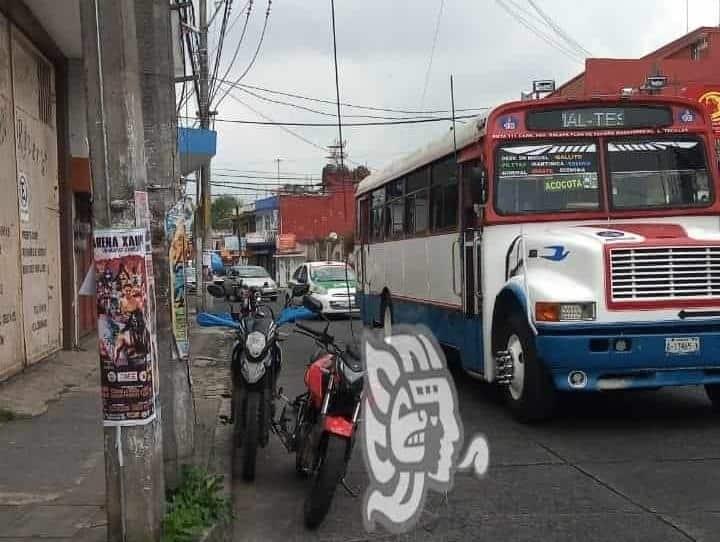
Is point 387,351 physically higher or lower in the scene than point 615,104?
lower

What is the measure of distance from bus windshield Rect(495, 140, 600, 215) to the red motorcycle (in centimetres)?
328

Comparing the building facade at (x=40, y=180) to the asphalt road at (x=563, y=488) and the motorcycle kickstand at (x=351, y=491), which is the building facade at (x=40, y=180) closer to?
the asphalt road at (x=563, y=488)

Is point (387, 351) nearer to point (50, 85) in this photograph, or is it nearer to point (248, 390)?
point (248, 390)

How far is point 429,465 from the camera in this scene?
6.82 meters

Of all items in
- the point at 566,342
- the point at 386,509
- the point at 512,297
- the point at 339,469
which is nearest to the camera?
the point at 339,469

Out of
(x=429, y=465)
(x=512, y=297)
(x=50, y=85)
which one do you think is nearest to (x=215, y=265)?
(x=50, y=85)

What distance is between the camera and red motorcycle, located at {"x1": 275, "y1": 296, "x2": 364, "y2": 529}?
5395 millimetres

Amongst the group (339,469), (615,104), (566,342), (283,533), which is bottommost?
(283,533)

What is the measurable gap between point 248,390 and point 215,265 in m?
9.68

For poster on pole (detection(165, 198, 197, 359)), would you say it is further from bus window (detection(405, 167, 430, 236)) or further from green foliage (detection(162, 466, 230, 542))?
bus window (detection(405, 167, 430, 236))

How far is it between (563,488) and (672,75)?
21.8 m

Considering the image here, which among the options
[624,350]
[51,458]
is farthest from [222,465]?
[624,350]

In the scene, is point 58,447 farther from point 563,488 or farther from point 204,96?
point 204,96

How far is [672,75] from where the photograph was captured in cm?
2556
